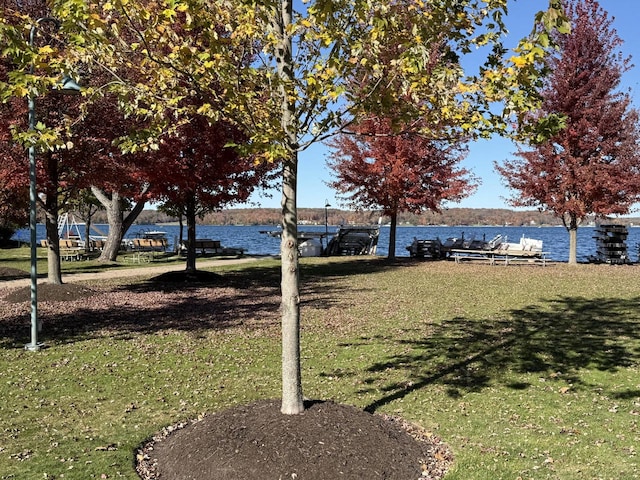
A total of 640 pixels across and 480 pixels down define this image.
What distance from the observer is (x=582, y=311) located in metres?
13.1

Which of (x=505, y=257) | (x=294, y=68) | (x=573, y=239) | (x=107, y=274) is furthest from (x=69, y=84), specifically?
(x=573, y=239)

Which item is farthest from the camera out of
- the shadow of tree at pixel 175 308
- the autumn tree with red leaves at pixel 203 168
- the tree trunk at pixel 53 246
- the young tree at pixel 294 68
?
the autumn tree with red leaves at pixel 203 168

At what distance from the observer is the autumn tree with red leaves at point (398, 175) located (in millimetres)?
25141

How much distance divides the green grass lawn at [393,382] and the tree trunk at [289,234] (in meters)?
1.58

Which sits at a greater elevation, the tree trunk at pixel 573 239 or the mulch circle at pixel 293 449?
the tree trunk at pixel 573 239

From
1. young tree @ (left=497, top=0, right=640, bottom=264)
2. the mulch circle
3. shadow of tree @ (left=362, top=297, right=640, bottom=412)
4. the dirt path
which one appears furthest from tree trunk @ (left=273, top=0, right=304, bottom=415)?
young tree @ (left=497, top=0, right=640, bottom=264)

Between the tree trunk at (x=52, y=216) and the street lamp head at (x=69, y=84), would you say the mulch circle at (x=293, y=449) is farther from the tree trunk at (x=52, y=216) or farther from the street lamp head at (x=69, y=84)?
the tree trunk at (x=52, y=216)

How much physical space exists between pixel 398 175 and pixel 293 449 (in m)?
20.8

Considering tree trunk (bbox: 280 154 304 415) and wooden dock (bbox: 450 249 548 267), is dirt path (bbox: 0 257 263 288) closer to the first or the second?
wooden dock (bbox: 450 249 548 267)

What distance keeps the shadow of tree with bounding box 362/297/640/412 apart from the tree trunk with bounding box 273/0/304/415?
1565 mm

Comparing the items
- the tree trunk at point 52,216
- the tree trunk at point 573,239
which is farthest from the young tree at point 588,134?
the tree trunk at point 52,216

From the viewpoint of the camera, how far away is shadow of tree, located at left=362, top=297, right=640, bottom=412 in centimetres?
771

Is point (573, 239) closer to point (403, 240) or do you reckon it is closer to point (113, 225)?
point (113, 225)

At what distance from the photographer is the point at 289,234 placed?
5.33 m
